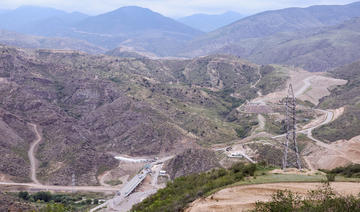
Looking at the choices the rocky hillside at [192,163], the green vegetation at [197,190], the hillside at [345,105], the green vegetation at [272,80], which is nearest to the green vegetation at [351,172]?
the green vegetation at [197,190]

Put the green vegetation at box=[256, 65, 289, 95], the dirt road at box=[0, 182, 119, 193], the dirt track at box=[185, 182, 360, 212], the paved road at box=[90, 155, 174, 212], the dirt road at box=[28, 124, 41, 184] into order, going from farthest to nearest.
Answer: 1. the green vegetation at box=[256, 65, 289, 95]
2. the dirt road at box=[28, 124, 41, 184]
3. the dirt road at box=[0, 182, 119, 193]
4. the paved road at box=[90, 155, 174, 212]
5. the dirt track at box=[185, 182, 360, 212]

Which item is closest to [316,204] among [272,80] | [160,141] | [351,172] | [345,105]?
[351,172]

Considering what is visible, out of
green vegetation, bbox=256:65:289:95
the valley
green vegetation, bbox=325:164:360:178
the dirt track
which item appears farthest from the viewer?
green vegetation, bbox=256:65:289:95

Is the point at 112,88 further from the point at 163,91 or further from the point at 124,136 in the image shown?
the point at 124,136

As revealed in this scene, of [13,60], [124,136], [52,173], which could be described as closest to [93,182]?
[52,173]

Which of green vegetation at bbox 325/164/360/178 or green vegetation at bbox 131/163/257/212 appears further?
green vegetation at bbox 131/163/257/212

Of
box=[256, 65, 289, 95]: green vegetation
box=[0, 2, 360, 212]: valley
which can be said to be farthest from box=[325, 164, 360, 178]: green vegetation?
box=[256, 65, 289, 95]: green vegetation

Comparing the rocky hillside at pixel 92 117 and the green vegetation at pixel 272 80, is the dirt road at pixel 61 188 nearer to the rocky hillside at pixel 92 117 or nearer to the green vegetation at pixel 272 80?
the rocky hillside at pixel 92 117

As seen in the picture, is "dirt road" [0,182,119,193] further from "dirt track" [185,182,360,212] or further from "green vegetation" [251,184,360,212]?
"green vegetation" [251,184,360,212]
